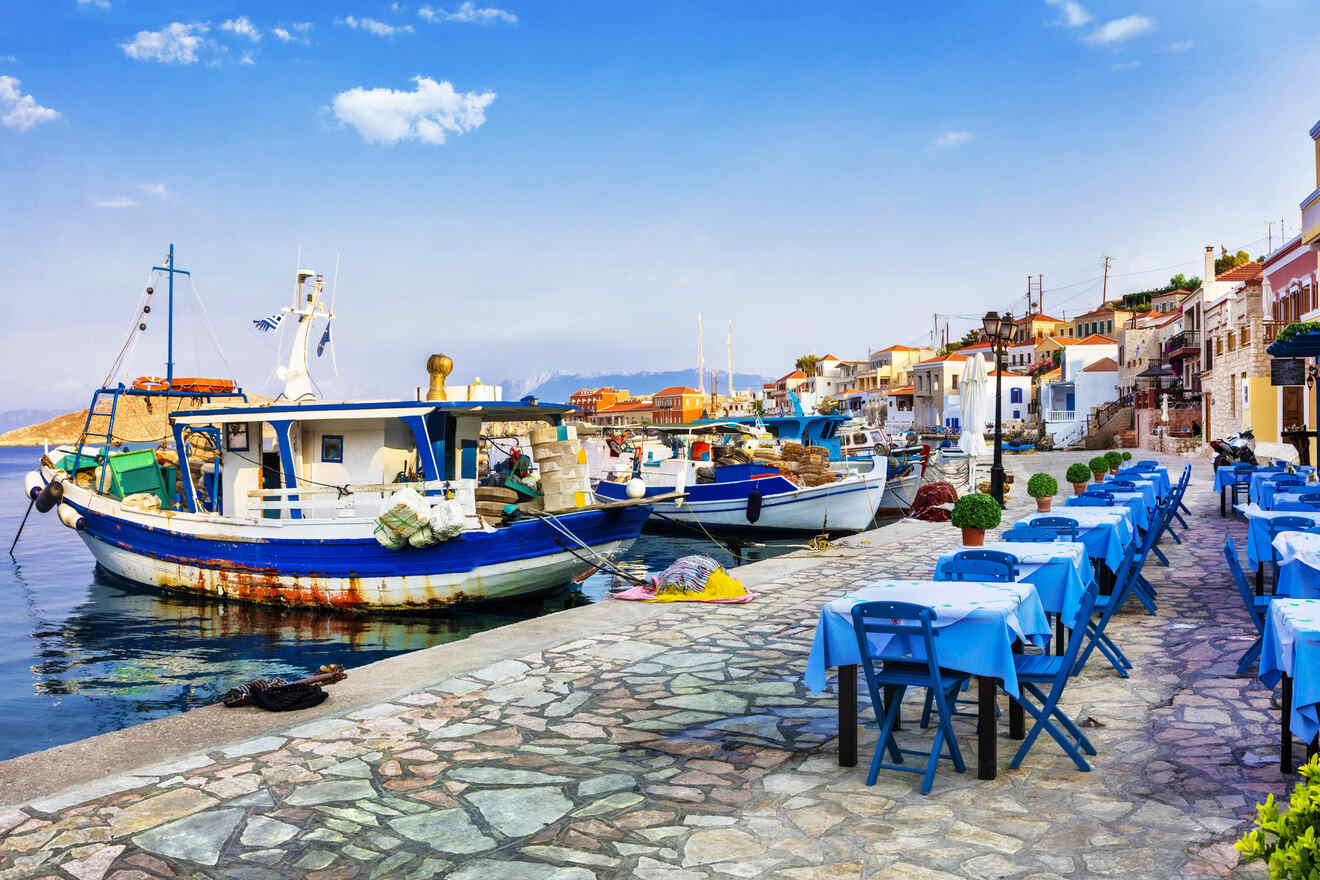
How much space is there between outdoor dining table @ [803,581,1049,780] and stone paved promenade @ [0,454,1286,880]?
24 centimetres

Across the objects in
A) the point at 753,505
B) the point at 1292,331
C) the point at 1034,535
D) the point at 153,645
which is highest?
the point at 1292,331

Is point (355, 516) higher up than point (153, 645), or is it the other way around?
point (355, 516)

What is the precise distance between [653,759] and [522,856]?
1293 mm

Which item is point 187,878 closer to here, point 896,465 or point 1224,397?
point 896,465

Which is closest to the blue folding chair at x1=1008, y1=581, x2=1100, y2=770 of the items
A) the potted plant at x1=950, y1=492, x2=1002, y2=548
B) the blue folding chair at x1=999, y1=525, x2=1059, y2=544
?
the blue folding chair at x1=999, y1=525, x2=1059, y2=544

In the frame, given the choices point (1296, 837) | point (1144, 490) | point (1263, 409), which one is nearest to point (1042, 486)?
point (1144, 490)

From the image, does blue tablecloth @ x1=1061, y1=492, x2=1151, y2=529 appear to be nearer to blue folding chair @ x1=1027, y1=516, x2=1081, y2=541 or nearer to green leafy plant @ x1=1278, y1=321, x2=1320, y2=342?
blue folding chair @ x1=1027, y1=516, x2=1081, y2=541

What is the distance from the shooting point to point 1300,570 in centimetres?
575

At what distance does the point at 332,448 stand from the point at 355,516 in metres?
1.16

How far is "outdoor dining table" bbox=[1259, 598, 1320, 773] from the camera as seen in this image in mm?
3920

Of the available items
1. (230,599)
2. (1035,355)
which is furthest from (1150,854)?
(1035,355)

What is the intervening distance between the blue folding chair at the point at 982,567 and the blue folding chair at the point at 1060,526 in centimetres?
202

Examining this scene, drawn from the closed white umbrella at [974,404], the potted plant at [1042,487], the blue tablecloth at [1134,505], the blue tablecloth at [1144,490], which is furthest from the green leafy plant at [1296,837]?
the closed white umbrella at [974,404]

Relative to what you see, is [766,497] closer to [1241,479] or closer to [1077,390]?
[1241,479]
